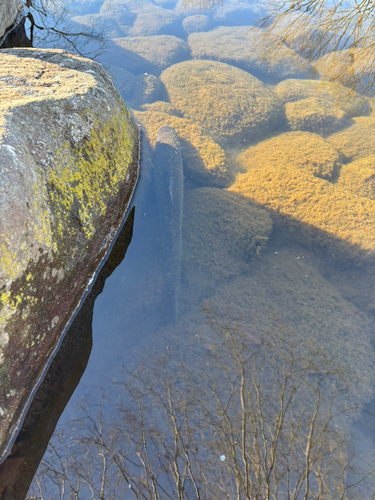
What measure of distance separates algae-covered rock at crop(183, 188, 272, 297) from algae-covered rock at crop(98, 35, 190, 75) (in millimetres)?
4853

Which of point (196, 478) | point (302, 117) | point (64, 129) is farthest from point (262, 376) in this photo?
point (302, 117)

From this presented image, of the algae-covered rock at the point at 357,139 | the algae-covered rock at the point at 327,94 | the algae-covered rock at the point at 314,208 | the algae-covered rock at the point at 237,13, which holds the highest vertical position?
the algae-covered rock at the point at 237,13

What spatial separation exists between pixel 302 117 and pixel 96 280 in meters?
5.21

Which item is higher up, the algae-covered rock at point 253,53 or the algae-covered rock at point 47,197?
the algae-covered rock at point 253,53

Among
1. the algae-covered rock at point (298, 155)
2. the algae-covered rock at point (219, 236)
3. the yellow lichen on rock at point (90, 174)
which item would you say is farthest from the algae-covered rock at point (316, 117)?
the yellow lichen on rock at point (90, 174)

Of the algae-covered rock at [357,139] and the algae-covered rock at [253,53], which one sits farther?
the algae-covered rock at [253,53]

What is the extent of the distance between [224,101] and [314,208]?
3244 millimetres

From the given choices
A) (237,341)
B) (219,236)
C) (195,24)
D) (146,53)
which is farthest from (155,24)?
(237,341)

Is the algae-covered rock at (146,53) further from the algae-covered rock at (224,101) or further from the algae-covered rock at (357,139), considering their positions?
the algae-covered rock at (357,139)

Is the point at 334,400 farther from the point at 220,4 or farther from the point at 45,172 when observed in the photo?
the point at 220,4

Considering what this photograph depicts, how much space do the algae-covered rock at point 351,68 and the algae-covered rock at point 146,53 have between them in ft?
11.8

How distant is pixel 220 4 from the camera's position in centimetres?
1037

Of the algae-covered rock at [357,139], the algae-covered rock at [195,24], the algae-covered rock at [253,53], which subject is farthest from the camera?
the algae-covered rock at [195,24]

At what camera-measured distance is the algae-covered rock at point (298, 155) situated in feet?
15.1
